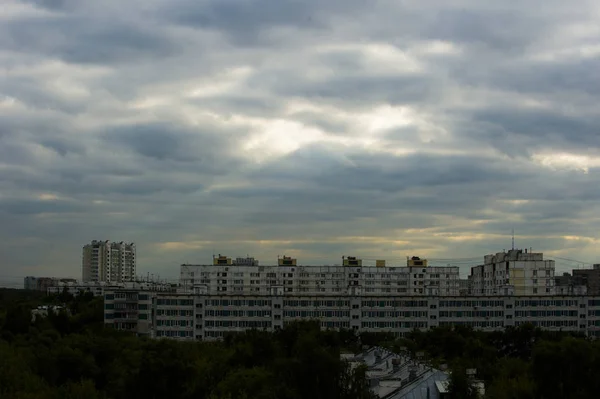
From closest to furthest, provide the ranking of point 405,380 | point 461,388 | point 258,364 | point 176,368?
1. point 461,388
2. point 405,380
3. point 176,368
4. point 258,364

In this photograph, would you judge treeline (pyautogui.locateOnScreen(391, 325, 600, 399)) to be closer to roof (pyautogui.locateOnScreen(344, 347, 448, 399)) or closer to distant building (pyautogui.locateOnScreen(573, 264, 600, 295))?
roof (pyautogui.locateOnScreen(344, 347, 448, 399))

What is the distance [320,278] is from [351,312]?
124ft

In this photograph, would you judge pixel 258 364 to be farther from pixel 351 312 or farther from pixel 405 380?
pixel 351 312

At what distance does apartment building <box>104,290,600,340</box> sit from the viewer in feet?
276

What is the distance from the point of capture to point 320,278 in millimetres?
125750

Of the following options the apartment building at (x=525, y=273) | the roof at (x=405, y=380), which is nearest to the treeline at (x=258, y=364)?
the roof at (x=405, y=380)

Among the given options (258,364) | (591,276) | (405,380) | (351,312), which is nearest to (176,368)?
(405,380)

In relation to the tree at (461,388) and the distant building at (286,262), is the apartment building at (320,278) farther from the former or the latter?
the tree at (461,388)

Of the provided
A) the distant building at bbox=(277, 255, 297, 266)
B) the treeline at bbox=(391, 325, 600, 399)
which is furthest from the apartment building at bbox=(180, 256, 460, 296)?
the treeline at bbox=(391, 325, 600, 399)

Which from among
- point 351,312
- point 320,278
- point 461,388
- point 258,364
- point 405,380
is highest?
point 320,278

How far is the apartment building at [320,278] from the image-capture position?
124688mm

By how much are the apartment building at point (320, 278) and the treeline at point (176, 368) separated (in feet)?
145

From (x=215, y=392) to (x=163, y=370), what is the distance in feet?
17.3

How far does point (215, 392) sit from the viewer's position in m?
48.6
